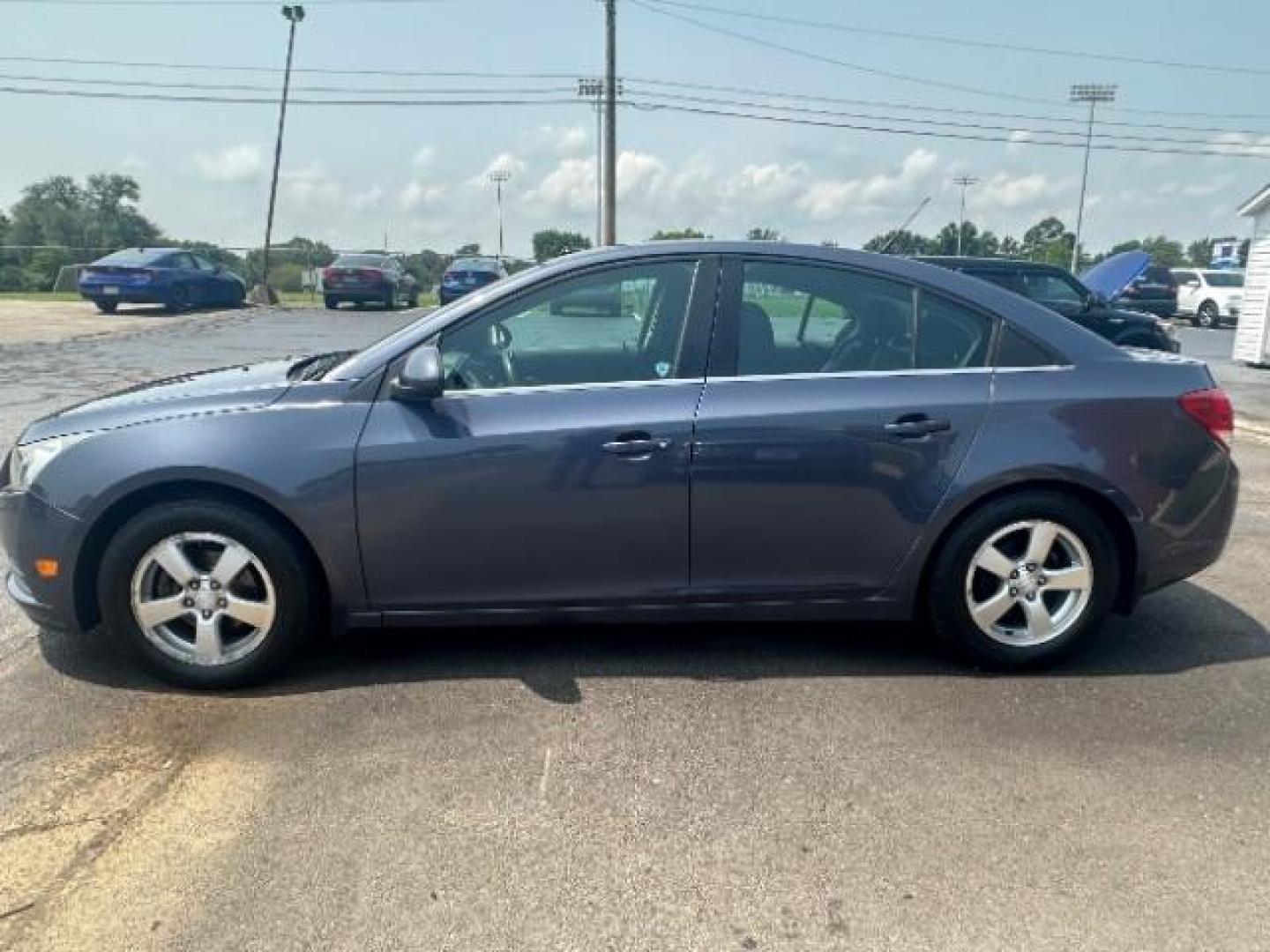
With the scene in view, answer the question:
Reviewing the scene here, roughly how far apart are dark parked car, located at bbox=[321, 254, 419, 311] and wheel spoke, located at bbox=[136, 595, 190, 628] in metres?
23.9

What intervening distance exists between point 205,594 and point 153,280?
2246cm

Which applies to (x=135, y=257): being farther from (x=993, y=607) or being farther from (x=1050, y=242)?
(x=1050, y=242)

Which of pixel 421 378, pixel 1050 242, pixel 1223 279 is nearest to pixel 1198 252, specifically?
pixel 1050 242

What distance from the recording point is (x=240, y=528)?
3.43m

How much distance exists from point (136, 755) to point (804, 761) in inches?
83.7

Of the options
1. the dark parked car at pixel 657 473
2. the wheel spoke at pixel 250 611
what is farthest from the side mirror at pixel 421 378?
the wheel spoke at pixel 250 611

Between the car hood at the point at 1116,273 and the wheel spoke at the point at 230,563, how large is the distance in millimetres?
11204

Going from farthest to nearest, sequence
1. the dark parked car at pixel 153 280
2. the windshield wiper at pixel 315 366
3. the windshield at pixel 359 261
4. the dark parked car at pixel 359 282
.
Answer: the windshield at pixel 359 261 < the dark parked car at pixel 359 282 < the dark parked car at pixel 153 280 < the windshield wiper at pixel 315 366

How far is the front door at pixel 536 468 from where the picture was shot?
136 inches

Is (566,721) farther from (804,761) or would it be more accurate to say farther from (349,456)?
(349,456)

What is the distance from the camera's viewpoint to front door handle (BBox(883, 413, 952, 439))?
11.7 feet

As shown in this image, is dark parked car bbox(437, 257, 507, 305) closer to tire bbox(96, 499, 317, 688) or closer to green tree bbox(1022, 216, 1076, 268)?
tire bbox(96, 499, 317, 688)

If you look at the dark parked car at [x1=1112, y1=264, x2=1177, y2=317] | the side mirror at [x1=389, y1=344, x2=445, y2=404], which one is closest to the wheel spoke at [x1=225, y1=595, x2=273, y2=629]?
the side mirror at [x1=389, y1=344, x2=445, y2=404]

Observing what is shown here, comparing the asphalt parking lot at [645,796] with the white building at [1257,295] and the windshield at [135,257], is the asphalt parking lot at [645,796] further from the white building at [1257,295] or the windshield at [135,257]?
→ the windshield at [135,257]
